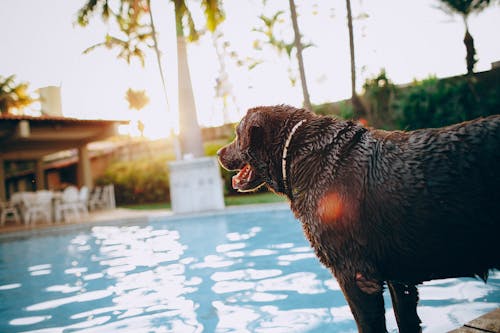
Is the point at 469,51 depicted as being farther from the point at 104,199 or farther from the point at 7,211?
the point at 7,211

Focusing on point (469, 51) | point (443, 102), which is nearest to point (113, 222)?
point (443, 102)

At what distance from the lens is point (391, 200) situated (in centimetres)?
153

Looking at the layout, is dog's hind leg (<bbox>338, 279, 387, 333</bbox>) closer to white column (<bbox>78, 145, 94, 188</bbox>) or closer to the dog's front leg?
the dog's front leg

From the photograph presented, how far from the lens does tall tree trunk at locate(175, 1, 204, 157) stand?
14.8m

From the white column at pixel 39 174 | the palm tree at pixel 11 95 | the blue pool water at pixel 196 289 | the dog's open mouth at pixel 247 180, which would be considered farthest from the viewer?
the palm tree at pixel 11 95

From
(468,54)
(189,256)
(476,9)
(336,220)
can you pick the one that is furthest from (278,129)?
(476,9)

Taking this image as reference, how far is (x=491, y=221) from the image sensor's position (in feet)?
4.58

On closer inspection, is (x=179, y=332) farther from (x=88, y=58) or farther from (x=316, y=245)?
(x=88, y=58)

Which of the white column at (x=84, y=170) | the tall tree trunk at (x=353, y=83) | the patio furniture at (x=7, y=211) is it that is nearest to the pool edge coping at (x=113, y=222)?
the patio furniture at (x=7, y=211)

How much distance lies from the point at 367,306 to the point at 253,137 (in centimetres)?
96

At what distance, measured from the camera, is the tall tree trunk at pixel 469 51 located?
16.0 metres

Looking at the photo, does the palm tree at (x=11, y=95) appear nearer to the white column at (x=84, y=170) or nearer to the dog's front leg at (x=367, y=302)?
the white column at (x=84, y=170)

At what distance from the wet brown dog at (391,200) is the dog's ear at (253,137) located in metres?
0.12

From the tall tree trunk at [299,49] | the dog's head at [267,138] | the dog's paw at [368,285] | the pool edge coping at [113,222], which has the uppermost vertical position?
the tall tree trunk at [299,49]
